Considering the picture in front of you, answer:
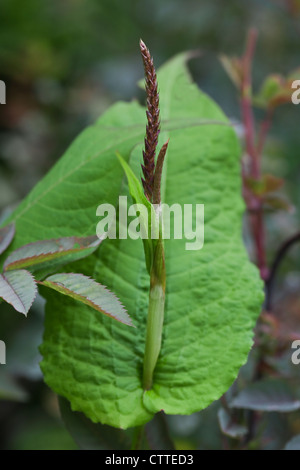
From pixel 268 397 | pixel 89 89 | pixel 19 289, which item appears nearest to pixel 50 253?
pixel 19 289

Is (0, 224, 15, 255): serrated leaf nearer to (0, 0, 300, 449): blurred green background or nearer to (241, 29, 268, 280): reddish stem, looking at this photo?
(0, 0, 300, 449): blurred green background

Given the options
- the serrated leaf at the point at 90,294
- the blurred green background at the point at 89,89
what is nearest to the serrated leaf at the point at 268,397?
the blurred green background at the point at 89,89

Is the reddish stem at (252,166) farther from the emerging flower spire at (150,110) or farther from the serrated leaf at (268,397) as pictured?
the emerging flower spire at (150,110)

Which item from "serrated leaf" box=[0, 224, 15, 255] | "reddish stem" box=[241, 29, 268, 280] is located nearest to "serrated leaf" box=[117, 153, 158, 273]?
"serrated leaf" box=[0, 224, 15, 255]

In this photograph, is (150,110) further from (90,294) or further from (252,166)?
(252,166)

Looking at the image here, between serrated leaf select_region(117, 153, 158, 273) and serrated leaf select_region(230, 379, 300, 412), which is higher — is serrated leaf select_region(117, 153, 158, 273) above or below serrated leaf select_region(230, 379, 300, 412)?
above

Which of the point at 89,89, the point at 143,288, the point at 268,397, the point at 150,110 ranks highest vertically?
the point at 89,89
